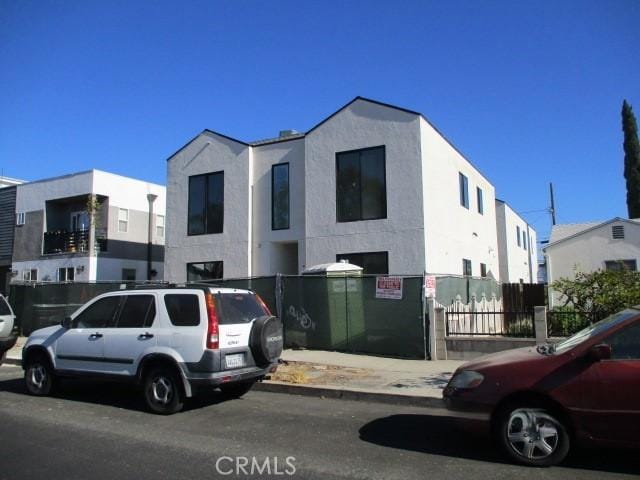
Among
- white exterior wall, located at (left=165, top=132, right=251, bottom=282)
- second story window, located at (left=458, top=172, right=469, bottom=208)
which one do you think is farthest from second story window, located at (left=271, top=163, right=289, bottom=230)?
second story window, located at (left=458, top=172, right=469, bottom=208)

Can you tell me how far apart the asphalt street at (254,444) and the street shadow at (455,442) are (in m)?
0.01

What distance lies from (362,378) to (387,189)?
26.7 feet

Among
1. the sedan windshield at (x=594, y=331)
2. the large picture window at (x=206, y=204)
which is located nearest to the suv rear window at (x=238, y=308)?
the sedan windshield at (x=594, y=331)

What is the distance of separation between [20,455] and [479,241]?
20.2 meters

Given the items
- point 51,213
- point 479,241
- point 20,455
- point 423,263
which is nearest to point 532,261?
point 479,241

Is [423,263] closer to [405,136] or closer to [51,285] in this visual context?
[405,136]

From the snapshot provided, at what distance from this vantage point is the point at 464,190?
21.5 meters

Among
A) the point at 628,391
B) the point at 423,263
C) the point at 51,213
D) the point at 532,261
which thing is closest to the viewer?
the point at 628,391

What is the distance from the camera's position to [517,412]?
17.4ft

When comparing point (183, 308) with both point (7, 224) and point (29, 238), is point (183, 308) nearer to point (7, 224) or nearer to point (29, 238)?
point (29, 238)

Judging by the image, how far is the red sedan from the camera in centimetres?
498

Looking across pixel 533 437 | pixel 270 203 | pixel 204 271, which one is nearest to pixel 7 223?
pixel 204 271

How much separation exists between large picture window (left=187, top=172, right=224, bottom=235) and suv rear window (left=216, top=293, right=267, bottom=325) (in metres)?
11.9

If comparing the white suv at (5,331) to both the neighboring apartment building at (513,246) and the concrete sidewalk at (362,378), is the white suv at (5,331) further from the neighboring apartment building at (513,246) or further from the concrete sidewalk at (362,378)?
the neighboring apartment building at (513,246)
